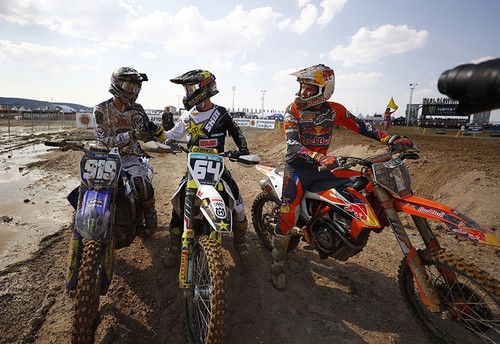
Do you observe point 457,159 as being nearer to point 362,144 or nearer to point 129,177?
point 362,144

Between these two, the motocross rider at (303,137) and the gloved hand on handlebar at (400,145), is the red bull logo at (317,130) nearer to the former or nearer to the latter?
Answer: the motocross rider at (303,137)

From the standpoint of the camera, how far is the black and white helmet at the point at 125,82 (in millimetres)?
3961

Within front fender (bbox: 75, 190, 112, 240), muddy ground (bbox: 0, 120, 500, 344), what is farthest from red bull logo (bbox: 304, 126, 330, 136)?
front fender (bbox: 75, 190, 112, 240)

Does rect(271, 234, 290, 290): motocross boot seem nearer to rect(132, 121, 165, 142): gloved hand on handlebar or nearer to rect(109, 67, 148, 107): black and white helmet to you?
rect(132, 121, 165, 142): gloved hand on handlebar

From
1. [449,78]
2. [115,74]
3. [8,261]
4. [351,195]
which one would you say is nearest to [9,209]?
[8,261]

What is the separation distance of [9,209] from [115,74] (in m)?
4.00

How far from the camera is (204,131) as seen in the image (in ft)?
12.6

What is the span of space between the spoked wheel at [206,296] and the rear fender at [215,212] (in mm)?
160

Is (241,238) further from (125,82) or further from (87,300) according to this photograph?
(125,82)

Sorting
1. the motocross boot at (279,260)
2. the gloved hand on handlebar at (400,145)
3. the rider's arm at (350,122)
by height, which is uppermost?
the rider's arm at (350,122)

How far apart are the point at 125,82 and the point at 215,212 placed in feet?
8.07

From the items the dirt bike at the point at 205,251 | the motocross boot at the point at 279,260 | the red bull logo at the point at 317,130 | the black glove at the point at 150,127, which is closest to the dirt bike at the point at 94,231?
the black glove at the point at 150,127

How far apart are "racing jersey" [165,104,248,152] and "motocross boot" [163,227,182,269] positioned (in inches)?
46.2

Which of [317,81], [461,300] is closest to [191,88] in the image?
[317,81]
